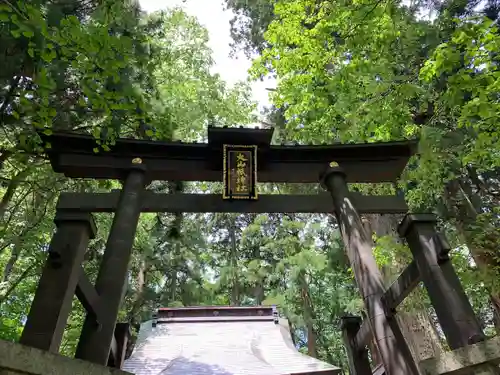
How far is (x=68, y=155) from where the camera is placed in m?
5.49

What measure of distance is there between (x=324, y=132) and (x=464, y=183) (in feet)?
11.5

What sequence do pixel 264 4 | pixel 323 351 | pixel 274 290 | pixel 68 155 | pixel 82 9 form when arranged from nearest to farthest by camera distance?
pixel 68 155 < pixel 82 9 < pixel 264 4 < pixel 274 290 < pixel 323 351

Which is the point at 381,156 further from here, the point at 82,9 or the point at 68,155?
the point at 82,9

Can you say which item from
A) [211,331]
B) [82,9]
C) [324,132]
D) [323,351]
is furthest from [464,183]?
[323,351]

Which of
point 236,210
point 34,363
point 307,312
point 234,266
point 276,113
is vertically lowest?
point 34,363

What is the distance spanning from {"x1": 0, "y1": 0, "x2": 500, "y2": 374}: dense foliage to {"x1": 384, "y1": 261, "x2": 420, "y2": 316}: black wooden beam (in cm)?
184

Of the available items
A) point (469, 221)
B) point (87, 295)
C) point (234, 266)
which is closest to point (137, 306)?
point (234, 266)

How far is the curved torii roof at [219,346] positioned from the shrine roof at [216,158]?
3468 millimetres

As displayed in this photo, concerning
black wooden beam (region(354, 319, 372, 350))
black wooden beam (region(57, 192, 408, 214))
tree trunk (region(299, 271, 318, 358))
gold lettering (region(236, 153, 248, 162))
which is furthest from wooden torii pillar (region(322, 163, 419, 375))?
tree trunk (region(299, 271, 318, 358))

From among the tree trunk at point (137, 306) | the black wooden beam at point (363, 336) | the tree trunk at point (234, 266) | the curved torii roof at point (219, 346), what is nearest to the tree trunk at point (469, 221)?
the black wooden beam at point (363, 336)

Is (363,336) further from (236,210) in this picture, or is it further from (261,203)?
(236,210)

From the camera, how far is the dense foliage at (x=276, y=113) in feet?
14.9

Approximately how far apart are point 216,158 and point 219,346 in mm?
4563

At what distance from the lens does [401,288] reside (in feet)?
13.9
